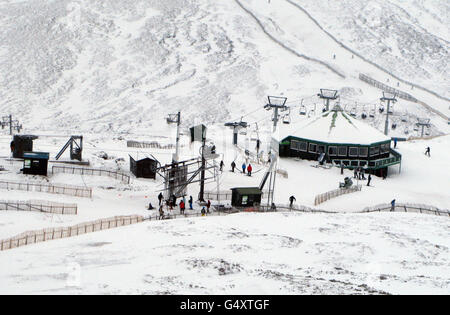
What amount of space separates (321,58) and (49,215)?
269 ft

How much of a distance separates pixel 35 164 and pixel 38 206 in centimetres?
837

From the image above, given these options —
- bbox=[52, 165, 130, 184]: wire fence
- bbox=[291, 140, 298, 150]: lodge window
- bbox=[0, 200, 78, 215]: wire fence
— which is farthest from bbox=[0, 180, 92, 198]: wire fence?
bbox=[291, 140, 298, 150]: lodge window

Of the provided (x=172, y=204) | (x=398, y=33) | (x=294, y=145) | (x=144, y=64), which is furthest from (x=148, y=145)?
(x=398, y=33)

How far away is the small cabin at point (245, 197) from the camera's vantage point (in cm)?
3581

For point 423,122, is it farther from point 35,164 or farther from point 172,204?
point 35,164

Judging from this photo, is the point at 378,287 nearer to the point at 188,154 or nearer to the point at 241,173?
the point at 241,173

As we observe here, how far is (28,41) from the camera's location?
109m

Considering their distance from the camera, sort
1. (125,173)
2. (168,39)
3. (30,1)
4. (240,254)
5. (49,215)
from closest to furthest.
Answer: (240,254)
(49,215)
(125,173)
(168,39)
(30,1)

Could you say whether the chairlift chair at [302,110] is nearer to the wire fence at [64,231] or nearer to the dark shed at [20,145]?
the dark shed at [20,145]

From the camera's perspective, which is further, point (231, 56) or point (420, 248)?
point (231, 56)

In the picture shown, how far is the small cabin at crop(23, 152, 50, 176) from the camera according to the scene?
3972cm

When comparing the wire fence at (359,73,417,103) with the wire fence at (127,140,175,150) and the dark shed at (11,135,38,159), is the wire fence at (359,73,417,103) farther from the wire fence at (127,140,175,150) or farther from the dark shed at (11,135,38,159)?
the dark shed at (11,135,38,159)

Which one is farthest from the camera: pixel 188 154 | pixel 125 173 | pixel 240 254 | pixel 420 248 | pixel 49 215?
pixel 188 154

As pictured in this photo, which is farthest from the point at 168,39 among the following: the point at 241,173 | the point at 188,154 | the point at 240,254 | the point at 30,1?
the point at 240,254
